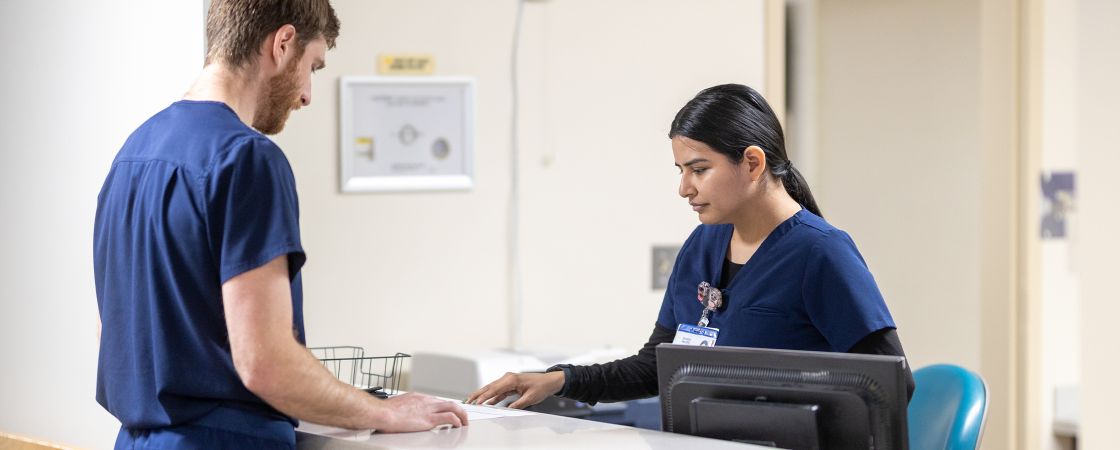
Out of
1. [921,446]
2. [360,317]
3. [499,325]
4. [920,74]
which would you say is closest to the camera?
[921,446]

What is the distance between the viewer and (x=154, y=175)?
151 centimetres

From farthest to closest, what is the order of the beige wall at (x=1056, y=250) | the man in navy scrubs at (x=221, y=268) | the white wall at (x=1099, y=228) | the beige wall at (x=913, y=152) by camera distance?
the beige wall at (x=913, y=152) < the beige wall at (x=1056, y=250) < the white wall at (x=1099, y=228) < the man in navy scrubs at (x=221, y=268)

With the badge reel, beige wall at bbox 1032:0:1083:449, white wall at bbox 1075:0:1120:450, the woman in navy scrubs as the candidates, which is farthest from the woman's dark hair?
beige wall at bbox 1032:0:1083:449

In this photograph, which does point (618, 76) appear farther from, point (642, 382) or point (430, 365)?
point (642, 382)

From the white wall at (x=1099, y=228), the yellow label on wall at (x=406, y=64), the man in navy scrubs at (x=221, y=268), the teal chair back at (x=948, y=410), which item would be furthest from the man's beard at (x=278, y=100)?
the yellow label on wall at (x=406, y=64)

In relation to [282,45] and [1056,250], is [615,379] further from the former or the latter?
[1056,250]

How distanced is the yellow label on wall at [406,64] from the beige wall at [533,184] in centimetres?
2

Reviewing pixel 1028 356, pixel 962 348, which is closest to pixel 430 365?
pixel 1028 356

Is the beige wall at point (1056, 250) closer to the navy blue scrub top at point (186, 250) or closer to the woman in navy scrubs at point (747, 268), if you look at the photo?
the woman in navy scrubs at point (747, 268)

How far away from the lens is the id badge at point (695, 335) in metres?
2.03

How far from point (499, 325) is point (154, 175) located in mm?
1996

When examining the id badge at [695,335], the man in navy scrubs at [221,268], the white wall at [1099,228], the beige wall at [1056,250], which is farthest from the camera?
the beige wall at [1056,250]

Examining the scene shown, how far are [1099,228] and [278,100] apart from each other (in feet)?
4.90

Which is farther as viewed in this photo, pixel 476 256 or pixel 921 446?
pixel 476 256
